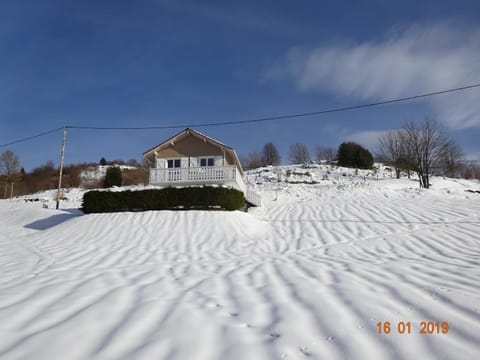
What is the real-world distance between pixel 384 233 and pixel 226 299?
26.1ft

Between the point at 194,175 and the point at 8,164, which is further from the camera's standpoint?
the point at 8,164

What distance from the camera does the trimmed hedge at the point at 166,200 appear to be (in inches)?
520

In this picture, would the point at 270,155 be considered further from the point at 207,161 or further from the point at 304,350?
the point at 304,350

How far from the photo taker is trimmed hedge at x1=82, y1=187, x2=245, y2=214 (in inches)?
520

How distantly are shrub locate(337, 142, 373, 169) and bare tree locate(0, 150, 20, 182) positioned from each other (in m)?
52.0

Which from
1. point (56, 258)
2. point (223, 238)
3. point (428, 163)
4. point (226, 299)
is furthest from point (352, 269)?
point (428, 163)

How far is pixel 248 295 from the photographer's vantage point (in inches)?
150

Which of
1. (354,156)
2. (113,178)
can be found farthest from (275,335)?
(354,156)

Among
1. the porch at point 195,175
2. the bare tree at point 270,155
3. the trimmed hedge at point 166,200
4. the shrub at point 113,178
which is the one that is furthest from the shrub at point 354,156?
the shrub at point 113,178

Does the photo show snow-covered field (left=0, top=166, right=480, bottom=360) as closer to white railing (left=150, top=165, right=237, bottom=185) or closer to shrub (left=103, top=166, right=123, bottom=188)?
white railing (left=150, top=165, right=237, bottom=185)

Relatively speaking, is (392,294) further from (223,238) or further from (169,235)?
(169,235)

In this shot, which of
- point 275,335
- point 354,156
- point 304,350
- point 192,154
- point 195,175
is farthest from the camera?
point 354,156
